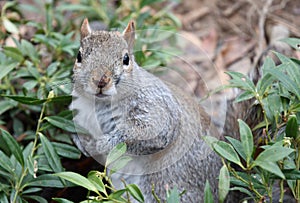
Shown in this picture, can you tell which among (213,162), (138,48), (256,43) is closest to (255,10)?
(256,43)

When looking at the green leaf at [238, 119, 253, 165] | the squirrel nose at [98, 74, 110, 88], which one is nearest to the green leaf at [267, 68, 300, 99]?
the green leaf at [238, 119, 253, 165]

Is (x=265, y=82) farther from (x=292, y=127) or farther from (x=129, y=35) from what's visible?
(x=129, y=35)

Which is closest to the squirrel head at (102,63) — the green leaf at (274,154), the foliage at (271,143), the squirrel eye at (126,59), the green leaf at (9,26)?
the squirrel eye at (126,59)

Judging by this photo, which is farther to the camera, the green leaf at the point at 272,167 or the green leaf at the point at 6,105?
the green leaf at the point at 6,105

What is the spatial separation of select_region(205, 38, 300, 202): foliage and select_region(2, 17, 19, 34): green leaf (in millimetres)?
1584

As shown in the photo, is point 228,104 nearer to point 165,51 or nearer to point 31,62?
point 165,51

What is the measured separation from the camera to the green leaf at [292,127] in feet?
7.36

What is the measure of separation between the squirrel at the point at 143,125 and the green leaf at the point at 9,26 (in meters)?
0.94

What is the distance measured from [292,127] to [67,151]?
1137 mm

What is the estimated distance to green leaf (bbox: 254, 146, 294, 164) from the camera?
82.1 inches

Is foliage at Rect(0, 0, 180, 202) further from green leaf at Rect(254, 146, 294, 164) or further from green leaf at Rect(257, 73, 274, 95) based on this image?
green leaf at Rect(257, 73, 274, 95)

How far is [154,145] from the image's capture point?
105 inches

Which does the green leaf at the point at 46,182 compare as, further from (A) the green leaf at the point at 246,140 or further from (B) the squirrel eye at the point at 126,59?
(A) the green leaf at the point at 246,140

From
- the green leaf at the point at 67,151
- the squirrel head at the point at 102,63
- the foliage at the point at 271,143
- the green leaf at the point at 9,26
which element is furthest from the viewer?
the green leaf at the point at 9,26
